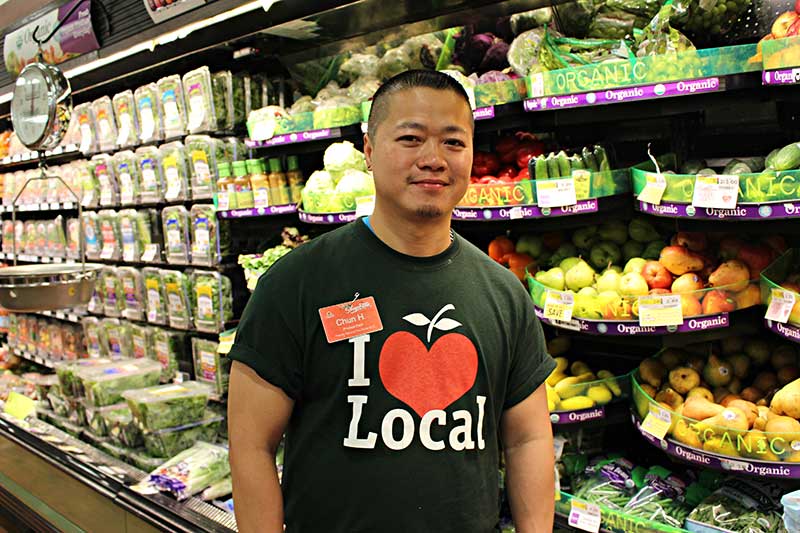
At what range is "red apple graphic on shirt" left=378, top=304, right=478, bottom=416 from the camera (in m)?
1.58

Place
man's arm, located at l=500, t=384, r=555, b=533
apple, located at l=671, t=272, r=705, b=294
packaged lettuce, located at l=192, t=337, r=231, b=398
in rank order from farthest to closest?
packaged lettuce, located at l=192, t=337, r=231, b=398, apple, located at l=671, t=272, r=705, b=294, man's arm, located at l=500, t=384, r=555, b=533

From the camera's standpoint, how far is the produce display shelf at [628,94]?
88.0 inches

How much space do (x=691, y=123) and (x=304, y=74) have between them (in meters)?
2.07

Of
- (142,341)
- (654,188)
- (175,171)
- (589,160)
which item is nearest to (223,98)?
(175,171)

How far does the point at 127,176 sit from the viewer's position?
5086 mm

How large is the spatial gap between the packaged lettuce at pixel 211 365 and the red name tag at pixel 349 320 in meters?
2.92

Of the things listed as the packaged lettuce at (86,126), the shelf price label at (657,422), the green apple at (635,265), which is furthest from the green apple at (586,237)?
the packaged lettuce at (86,126)

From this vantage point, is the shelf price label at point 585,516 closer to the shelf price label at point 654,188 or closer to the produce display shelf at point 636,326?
the produce display shelf at point 636,326

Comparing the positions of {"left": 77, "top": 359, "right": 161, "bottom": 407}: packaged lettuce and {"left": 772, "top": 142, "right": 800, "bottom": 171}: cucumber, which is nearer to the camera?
{"left": 772, "top": 142, "right": 800, "bottom": 171}: cucumber

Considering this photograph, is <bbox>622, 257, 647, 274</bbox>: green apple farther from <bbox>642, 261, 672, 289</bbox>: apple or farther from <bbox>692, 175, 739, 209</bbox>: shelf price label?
<bbox>692, 175, 739, 209</bbox>: shelf price label

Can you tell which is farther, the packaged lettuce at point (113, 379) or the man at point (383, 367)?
the packaged lettuce at point (113, 379)

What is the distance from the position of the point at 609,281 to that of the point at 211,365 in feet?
→ 9.26

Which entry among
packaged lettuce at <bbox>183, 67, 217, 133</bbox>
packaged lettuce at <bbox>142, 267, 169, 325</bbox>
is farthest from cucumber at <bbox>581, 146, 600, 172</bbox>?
packaged lettuce at <bbox>142, 267, 169, 325</bbox>

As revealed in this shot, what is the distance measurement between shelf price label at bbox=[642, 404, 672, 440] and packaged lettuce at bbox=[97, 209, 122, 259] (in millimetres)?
4182
